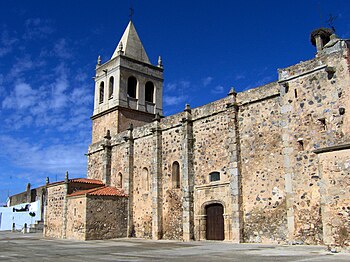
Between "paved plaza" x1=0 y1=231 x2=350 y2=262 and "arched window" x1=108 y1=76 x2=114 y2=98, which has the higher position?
"arched window" x1=108 y1=76 x2=114 y2=98

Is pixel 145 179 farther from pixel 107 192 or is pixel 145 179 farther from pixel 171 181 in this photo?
pixel 171 181

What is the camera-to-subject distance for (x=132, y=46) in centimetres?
3209

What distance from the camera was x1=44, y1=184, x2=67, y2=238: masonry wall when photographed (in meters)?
24.7

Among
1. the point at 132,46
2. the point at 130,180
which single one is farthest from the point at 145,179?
the point at 132,46

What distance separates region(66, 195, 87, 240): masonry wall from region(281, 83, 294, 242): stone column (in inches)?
490

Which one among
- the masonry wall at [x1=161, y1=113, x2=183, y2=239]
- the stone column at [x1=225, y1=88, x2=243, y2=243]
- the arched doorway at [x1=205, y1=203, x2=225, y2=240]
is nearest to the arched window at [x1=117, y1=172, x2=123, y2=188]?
the masonry wall at [x1=161, y1=113, x2=183, y2=239]

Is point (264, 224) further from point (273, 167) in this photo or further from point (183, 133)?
point (183, 133)

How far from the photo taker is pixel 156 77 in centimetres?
3222

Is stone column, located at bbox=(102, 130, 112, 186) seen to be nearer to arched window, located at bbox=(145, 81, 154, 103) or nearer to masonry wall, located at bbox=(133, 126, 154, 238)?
masonry wall, located at bbox=(133, 126, 154, 238)

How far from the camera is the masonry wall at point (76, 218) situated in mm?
22208

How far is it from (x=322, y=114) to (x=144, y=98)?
18.4m

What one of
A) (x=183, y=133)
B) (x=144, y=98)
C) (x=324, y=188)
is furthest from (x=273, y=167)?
(x=144, y=98)

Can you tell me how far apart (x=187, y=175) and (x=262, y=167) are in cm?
489

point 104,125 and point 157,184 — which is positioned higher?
point 104,125
